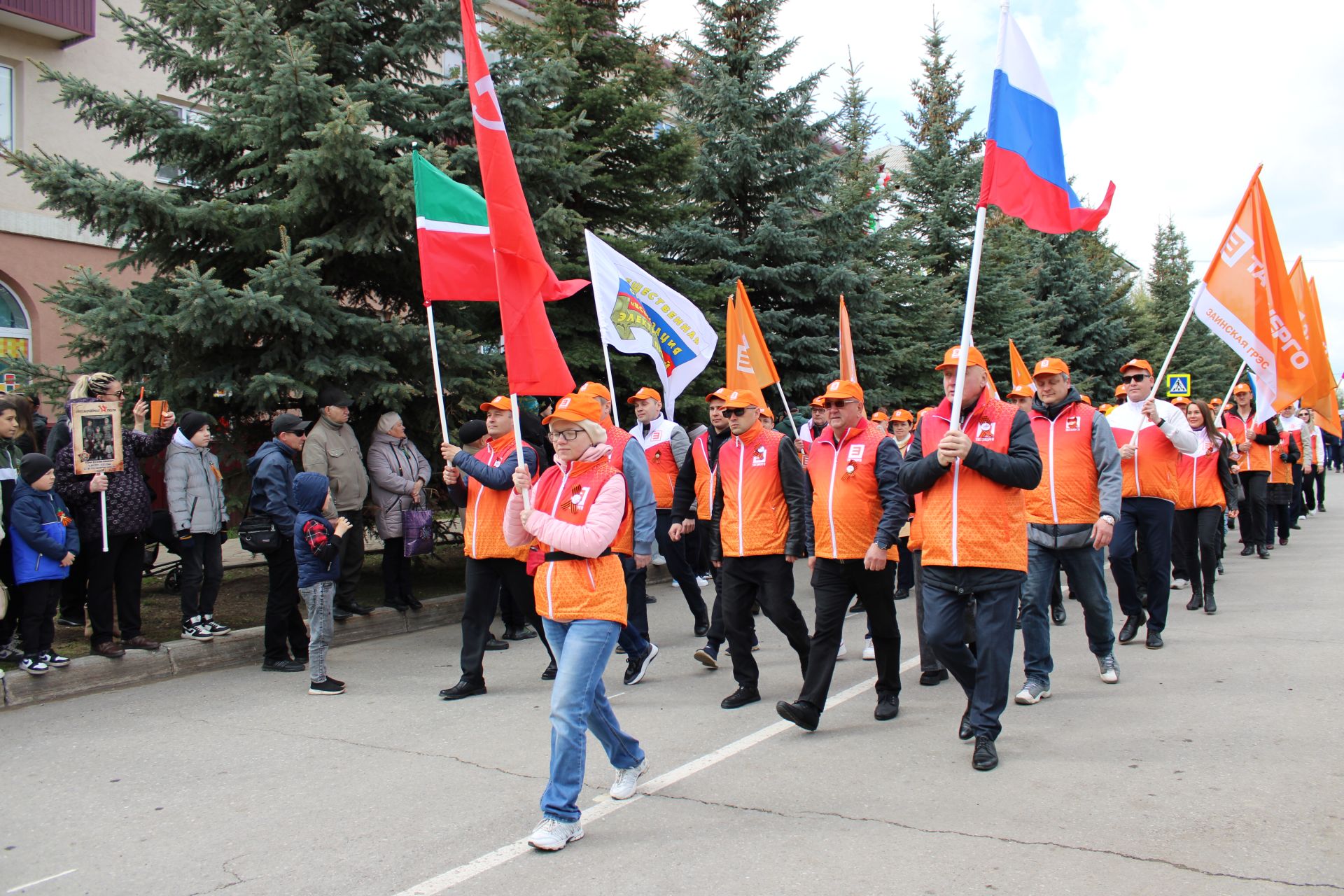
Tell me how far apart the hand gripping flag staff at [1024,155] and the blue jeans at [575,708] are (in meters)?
2.14

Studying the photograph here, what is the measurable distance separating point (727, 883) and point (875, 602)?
264cm

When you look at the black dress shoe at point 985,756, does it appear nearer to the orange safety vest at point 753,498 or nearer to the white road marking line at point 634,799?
the white road marking line at point 634,799

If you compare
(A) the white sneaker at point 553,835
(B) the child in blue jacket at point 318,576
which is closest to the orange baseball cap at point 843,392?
(A) the white sneaker at point 553,835

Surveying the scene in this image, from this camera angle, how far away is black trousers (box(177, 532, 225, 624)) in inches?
318

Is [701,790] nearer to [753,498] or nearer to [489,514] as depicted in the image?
[753,498]

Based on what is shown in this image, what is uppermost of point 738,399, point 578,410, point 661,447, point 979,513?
point 738,399

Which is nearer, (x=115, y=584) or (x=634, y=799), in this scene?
(x=634, y=799)

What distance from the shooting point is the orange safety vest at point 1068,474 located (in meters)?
6.84

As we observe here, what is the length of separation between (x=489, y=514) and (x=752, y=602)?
188 cm

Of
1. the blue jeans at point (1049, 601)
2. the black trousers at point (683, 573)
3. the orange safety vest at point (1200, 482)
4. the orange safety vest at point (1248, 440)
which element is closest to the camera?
the blue jeans at point (1049, 601)

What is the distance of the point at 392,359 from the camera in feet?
33.3

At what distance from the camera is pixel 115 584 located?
7609 mm

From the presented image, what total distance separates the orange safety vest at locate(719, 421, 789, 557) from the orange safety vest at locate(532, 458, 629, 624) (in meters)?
→ 1.92

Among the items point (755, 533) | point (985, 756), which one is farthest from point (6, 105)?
point (985, 756)
